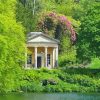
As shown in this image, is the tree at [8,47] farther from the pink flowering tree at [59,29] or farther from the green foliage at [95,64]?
the pink flowering tree at [59,29]

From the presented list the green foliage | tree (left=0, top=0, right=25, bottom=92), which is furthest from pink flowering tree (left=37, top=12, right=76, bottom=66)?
tree (left=0, top=0, right=25, bottom=92)

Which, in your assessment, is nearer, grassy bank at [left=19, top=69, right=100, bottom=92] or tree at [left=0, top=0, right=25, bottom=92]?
tree at [left=0, top=0, right=25, bottom=92]

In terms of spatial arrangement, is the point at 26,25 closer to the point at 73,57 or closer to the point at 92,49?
the point at 73,57

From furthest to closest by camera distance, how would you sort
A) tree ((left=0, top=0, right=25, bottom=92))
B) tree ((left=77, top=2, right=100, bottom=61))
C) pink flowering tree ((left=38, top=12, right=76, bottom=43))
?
pink flowering tree ((left=38, top=12, right=76, bottom=43)), tree ((left=77, top=2, right=100, bottom=61)), tree ((left=0, top=0, right=25, bottom=92))

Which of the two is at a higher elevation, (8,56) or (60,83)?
(8,56)

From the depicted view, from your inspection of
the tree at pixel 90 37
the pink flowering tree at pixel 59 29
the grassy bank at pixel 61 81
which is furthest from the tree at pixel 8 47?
the pink flowering tree at pixel 59 29

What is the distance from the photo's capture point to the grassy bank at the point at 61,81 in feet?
222

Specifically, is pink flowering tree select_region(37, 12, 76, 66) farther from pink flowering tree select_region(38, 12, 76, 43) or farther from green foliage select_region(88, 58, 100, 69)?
green foliage select_region(88, 58, 100, 69)

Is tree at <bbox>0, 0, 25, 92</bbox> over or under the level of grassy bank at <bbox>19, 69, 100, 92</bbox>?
over

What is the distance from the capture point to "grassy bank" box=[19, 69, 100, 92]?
6778 cm

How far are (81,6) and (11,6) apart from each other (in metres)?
59.8

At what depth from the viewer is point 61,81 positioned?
229ft

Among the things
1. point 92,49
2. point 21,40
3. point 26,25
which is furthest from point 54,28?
point 21,40

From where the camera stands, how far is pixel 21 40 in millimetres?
54781
